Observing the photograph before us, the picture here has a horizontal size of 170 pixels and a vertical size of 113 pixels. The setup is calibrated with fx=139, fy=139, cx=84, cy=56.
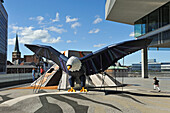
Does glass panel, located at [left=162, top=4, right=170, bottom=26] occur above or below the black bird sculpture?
above

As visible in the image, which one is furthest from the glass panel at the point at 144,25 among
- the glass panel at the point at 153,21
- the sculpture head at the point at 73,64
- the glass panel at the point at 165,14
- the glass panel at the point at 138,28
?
the sculpture head at the point at 73,64

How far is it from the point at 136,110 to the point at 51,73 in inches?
421

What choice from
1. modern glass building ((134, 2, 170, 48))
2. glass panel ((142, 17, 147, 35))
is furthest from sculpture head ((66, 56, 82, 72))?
glass panel ((142, 17, 147, 35))

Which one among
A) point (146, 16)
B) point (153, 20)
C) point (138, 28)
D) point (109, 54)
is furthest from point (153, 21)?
point (109, 54)

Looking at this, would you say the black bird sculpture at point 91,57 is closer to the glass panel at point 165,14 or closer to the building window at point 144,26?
the glass panel at point 165,14

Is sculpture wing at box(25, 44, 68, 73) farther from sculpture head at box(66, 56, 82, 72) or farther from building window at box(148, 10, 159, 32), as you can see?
building window at box(148, 10, 159, 32)

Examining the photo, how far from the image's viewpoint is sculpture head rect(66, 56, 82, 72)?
26.9 feet

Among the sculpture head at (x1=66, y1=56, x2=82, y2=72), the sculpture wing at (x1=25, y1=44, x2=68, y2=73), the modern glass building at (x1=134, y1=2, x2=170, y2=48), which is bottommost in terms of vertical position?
the sculpture head at (x1=66, y1=56, x2=82, y2=72)

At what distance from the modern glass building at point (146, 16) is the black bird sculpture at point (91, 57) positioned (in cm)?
1253

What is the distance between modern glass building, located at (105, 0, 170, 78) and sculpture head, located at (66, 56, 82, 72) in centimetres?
1382

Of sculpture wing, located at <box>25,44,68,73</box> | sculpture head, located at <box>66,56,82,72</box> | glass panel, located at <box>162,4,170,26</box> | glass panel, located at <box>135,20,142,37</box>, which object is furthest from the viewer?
glass panel, located at <box>135,20,142,37</box>

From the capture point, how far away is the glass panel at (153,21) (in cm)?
2073

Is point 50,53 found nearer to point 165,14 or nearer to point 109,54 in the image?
point 109,54

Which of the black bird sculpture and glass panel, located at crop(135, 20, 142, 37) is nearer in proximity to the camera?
the black bird sculpture
